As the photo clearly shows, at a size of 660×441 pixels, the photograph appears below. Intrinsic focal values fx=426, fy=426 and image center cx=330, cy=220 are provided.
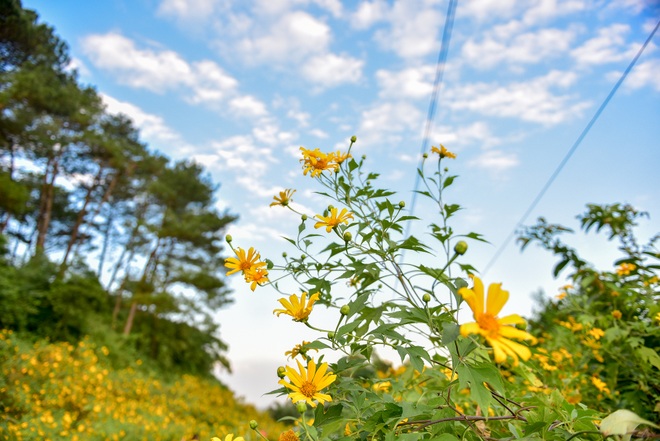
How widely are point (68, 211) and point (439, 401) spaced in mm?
15189

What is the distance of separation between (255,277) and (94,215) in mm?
14508

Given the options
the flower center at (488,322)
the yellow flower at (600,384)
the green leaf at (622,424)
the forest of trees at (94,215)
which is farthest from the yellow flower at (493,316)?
the forest of trees at (94,215)

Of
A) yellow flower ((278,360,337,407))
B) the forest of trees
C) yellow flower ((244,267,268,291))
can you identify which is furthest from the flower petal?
the forest of trees

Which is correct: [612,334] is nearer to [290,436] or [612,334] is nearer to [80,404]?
[290,436]

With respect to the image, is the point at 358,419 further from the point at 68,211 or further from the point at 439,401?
→ the point at 68,211

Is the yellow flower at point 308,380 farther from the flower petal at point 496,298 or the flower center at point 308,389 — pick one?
the flower petal at point 496,298

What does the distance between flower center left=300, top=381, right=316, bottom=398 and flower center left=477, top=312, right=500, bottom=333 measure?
0.33m

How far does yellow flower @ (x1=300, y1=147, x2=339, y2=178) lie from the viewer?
39.2 inches

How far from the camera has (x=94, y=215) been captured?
44.2 ft

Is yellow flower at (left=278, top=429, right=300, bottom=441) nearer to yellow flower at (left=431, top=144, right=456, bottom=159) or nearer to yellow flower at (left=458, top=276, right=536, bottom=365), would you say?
yellow flower at (left=458, top=276, right=536, bottom=365)

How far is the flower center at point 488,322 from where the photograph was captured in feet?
1.68

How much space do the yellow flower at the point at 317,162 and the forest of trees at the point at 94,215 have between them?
8.01 metres

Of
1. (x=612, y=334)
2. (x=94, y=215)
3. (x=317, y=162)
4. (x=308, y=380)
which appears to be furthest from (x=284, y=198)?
(x=94, y=215)

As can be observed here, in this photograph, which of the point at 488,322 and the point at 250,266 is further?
the point at 250,266
